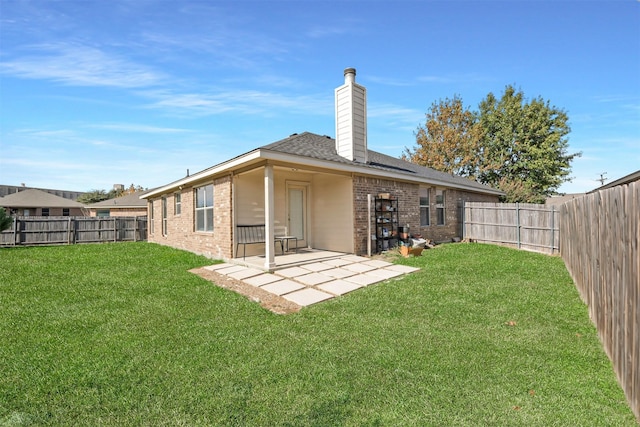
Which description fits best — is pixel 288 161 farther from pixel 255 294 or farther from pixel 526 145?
pixel 526 145

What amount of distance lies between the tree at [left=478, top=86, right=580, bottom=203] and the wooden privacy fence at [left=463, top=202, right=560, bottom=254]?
13.2 m

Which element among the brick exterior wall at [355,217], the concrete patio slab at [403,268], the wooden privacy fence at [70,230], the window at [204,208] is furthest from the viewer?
the wooden privacy fence at [70,230]

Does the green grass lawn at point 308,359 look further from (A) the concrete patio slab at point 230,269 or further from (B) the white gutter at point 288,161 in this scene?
(B) the white gutter at point 288,161

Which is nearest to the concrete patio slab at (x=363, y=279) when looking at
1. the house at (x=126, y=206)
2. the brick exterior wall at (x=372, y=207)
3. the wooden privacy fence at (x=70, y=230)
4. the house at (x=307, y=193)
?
the house at (x=307, y=193)

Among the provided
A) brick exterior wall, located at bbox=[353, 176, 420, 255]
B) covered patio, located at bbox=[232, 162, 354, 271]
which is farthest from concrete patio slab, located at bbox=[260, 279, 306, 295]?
brick exterior wall, located at bbox=[353, 176, 420, 255]

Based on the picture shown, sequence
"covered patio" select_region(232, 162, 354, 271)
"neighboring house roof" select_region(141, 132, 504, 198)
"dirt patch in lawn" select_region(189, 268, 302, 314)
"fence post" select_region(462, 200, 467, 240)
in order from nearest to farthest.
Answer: "dirt patch in lawn" select_region(189, 268, 302, 314) < "neighboring house roof" select_region(141, 132, 504, 198) < "covered patio" select_region(232, 162, 354, 271) < "fence post" select_region(462, 200, 467, 240)

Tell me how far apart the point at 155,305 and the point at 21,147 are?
36.5ft

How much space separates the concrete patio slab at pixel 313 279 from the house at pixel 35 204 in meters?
31.7

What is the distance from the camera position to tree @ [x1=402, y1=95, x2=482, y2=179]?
82.8 ft

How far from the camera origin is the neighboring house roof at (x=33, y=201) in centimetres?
2598

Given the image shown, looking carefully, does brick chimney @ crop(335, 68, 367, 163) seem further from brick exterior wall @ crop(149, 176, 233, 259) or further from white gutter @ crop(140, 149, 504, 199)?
brick exterior wall @ crop(149, 176, 233, 259)

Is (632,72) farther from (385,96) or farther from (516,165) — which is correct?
(516,165)

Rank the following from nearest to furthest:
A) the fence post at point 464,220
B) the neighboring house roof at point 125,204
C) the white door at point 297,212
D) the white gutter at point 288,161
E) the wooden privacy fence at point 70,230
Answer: the white gutter at point 288,161 → the white door at point 297,212 → the fence post at point 464,220 → the wooden privacy fence at point 70,230 → the neighboring house roof at point 125,204

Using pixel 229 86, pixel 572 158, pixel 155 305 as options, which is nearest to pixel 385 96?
pixel 229 86
